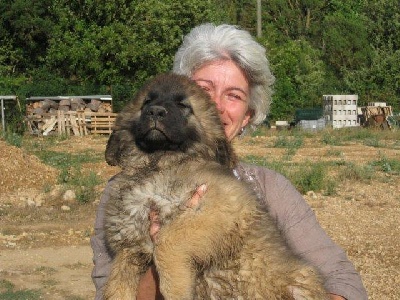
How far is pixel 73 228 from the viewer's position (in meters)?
11.5

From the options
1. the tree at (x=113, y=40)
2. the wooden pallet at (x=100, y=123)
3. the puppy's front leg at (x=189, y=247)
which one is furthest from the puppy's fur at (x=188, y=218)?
the tree at (x=113, y=40)

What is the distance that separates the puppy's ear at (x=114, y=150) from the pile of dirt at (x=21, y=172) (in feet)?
36.9

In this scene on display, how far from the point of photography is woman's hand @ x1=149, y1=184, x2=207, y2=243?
3260 mm

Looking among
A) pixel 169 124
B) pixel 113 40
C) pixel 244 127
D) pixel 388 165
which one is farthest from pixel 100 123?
pixel 169 124

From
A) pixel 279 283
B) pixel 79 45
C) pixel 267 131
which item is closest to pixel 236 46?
pixel 279 283

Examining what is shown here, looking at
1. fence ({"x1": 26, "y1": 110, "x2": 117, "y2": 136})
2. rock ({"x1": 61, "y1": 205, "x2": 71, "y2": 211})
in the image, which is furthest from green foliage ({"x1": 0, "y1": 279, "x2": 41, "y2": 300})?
fence ({"x1": 26, "y1": 110, "x2": 117, "y2": 136})

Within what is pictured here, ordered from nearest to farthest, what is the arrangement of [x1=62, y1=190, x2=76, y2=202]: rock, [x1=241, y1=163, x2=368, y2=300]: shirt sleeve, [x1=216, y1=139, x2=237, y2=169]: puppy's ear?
[x1=241, y1=163, x2=368, y2=300]: shirt sleeve, [x1=216, y1=139, x2=237, y2=169]: puppy's ear, [x1=62, y1=190, x2=76, y2=202]: rock

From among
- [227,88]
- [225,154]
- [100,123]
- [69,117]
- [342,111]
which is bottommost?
[342,111]

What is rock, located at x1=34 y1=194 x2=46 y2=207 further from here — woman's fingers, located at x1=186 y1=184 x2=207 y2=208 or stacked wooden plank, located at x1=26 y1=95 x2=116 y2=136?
stacked wooden plank, located at x1=26 y1=95 x2=116 y2=136

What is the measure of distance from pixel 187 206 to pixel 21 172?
12.9m

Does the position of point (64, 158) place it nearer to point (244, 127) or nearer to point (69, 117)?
point (69, 117)

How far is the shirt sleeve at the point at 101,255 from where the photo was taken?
3500 millimetres

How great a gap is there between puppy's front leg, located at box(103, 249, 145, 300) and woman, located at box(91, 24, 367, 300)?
48 mm

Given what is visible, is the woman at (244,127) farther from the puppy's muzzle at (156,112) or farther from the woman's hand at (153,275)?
the puppy's muzzle at (156,112)
